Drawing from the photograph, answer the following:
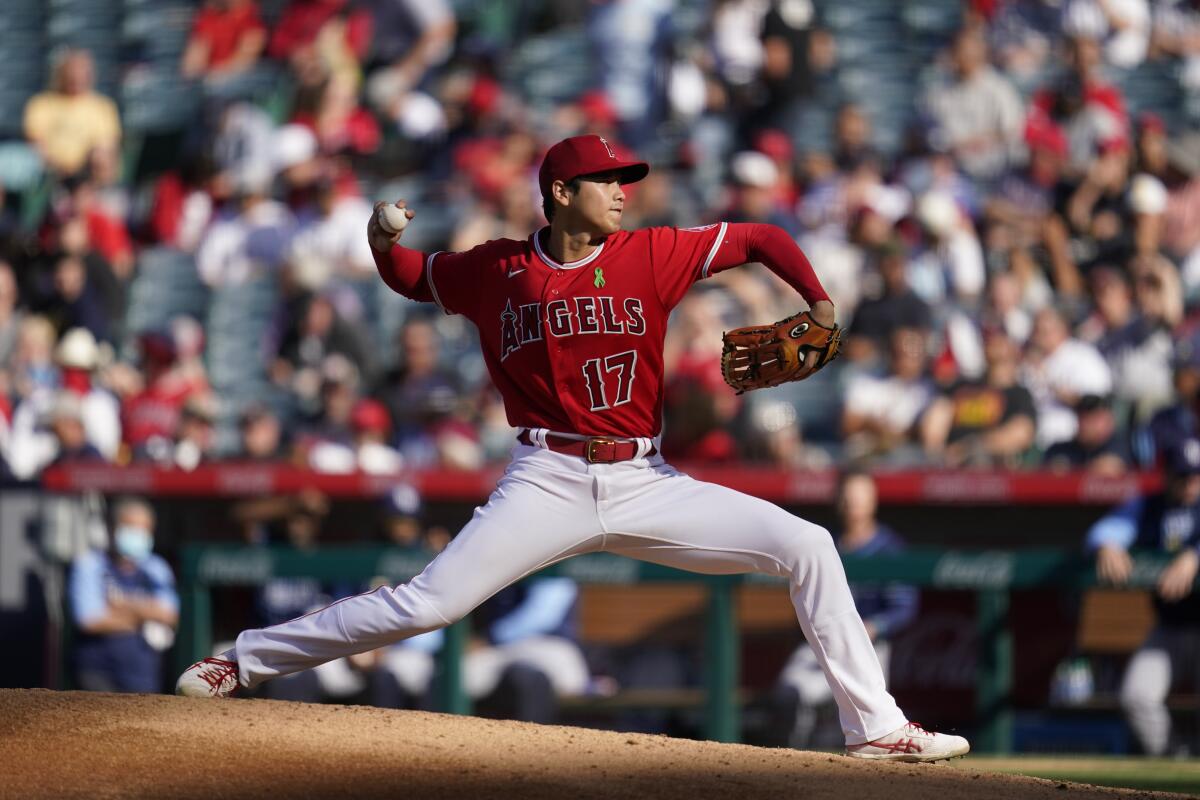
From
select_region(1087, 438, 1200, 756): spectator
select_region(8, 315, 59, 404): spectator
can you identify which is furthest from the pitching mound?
select_region(8, 315, 59, 404): spectator

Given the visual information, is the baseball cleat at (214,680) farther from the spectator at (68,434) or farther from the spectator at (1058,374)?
the spectator at (1058,374)

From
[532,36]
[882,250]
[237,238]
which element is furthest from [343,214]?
[882,250]

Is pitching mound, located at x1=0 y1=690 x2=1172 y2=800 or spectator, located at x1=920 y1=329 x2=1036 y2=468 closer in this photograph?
pitching mound, located at x1=0 y1=690 x2=1172 y2=800

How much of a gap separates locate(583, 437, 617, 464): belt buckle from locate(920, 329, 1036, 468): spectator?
14.5ft

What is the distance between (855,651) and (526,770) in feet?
3.09

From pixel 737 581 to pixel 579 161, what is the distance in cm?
358

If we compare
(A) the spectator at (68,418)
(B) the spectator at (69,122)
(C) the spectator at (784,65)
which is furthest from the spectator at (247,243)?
(C) the spectator at (784,65)

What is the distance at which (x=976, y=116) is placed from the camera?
1217 cm

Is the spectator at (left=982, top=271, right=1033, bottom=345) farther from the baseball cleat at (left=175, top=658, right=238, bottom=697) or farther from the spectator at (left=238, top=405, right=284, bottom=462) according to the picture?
the baseball cleat at (left=175, top=658, right=238, bottom=697)

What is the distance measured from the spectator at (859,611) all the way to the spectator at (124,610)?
284 centimetres

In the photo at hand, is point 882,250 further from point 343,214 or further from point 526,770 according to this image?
point 526,770

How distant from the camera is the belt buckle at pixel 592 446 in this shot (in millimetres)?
5078

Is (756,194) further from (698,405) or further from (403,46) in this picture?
(403,46)

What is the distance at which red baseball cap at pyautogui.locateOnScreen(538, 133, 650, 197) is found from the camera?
5117 mm
